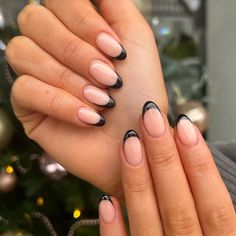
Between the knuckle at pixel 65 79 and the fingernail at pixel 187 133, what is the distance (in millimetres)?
132

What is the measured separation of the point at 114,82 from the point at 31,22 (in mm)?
113

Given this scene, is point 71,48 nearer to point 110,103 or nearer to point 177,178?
point 110,103

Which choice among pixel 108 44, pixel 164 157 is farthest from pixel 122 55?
pixel 164 157

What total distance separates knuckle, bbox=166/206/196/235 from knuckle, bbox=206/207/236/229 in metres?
0.02

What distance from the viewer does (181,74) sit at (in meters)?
0.85

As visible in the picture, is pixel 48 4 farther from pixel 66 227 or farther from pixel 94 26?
pixel 66 227

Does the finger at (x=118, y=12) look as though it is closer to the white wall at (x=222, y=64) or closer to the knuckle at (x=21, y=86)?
the knuckle at (x=21, y=86)

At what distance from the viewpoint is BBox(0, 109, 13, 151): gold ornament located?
61 centimetres

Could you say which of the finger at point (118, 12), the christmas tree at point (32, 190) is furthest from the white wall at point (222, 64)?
the finger at point (118, 12)

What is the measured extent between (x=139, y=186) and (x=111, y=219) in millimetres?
45

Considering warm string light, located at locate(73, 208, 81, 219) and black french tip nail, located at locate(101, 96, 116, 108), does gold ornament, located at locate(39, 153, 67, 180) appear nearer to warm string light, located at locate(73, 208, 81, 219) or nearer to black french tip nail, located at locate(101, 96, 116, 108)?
warm string light, located at locate(73, 208, 81, 219)

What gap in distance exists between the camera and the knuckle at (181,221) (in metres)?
0.35

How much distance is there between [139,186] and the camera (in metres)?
0.36

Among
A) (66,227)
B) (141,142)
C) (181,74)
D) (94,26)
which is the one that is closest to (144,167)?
(141,142)
